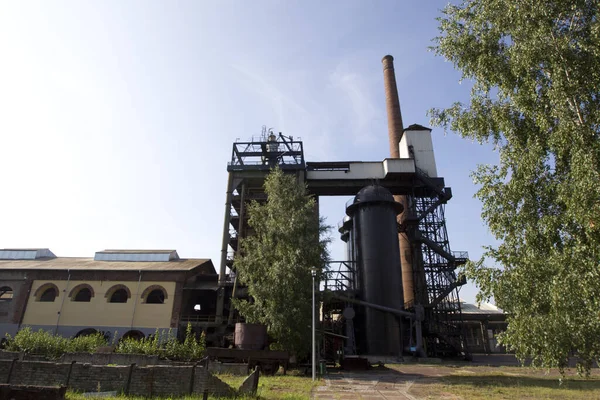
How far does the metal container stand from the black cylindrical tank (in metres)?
10.9

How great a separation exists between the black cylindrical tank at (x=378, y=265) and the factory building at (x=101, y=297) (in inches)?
460

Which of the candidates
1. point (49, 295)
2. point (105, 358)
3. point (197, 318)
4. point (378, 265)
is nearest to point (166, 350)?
point (105, 358)

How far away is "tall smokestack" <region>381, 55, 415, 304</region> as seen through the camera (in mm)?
33112

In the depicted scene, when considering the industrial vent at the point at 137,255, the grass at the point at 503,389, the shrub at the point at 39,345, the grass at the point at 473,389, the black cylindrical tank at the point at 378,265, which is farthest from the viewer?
the industrial vent at the point at 137,255

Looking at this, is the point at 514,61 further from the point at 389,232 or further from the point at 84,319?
the point at 84,319

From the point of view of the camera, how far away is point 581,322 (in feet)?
26.3

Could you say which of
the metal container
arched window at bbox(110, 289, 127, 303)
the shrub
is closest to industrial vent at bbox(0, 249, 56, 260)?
arched window at bbox(110, 289, 127, 303)

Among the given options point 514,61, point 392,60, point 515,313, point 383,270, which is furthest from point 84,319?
point 392,60

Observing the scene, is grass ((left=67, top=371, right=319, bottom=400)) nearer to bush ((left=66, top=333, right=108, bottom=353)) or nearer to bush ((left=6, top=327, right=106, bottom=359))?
bush ((left=66, top=333, right=108, bottom=353))

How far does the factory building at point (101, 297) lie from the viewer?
2730 cm

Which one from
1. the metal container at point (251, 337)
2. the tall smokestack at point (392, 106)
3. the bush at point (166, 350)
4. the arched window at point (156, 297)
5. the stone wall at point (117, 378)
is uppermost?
A: the tall smokestack at point (392, 106)

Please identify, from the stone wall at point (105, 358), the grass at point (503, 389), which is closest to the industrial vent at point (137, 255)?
the stone wall at point (105, 358)

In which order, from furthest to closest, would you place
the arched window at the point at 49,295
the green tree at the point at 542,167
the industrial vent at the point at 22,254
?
the industrial vent at the point at 22,254 → the arched window at the point at 49,295 → the green tree at the point at 542,167

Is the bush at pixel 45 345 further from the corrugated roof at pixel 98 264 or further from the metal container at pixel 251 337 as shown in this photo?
the corrugated roof at pixel 98 264
